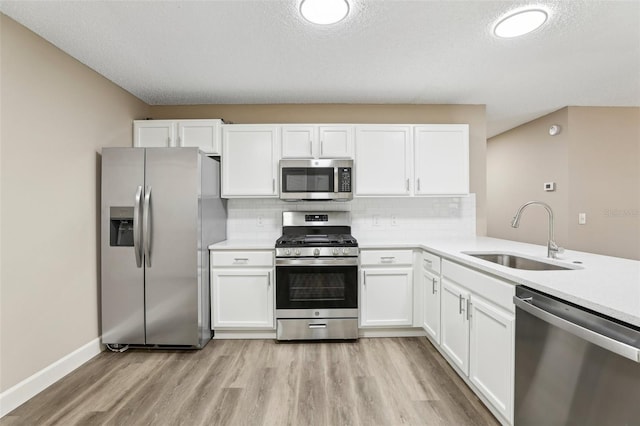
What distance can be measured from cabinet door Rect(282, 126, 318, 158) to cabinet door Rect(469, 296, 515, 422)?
2051mm

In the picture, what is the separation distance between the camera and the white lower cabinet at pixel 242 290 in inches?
106

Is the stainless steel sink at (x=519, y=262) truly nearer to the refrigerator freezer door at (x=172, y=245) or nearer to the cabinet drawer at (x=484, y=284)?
the cabinet drawer at (x=484, y=284)

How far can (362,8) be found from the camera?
1.70 metres

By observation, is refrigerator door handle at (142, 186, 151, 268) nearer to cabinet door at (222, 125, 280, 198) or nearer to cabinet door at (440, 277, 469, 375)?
cabinet door at (222, 125, 280, 198)

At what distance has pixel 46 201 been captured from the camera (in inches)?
80.3

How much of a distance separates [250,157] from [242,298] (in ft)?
4.70

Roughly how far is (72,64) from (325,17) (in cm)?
208

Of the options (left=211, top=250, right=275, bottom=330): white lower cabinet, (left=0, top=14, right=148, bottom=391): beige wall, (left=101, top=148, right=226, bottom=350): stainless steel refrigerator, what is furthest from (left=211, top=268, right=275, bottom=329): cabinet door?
(left=0, top=14, right=148, bottom=391): beige wall

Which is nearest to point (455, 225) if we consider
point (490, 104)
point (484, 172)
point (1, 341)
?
point (484, 172)

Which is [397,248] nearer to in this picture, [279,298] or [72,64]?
[279,298]

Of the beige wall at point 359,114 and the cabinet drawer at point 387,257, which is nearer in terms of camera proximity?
the cabinet drawer at point 387,257

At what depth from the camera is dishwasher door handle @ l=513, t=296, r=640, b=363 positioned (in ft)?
3.00

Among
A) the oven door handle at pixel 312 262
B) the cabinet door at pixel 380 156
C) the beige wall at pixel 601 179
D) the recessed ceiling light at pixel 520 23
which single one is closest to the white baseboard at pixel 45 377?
the oven door handle at pixel 312 262

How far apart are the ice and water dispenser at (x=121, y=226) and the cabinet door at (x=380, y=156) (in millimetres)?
2135
